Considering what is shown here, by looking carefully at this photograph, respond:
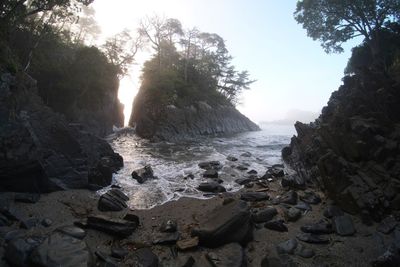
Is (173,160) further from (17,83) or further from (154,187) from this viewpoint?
(17,83)

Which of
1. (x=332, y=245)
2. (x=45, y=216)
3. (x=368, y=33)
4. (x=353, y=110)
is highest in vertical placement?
(x=368, y=33)

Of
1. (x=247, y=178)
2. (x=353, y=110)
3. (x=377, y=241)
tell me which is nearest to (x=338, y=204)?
(x=377, y=241)

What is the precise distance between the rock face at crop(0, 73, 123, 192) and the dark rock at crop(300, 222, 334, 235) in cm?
857

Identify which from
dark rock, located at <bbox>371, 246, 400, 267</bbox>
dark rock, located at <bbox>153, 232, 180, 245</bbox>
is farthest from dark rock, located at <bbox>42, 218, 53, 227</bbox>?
dark rock, located at <bbox>371, 246, 400, 267</bbox>

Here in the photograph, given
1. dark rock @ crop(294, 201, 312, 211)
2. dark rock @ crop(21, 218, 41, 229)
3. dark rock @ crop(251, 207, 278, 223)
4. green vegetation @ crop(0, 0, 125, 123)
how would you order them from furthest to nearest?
green vegetation @ crop(0, 0, 125, 123) < dark rock @ crop(294, 201, 312, 211) < dark rock @ crop(251, 207, 278, 223) < dark rock @ crop(21, 218, 41, 229)

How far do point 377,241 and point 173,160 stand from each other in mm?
12973

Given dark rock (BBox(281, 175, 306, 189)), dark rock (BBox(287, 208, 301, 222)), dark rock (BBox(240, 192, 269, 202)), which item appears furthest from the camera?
dark rock (BBox(281, 175, 306, 189))

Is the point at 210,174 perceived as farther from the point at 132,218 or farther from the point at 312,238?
the point at 312,238

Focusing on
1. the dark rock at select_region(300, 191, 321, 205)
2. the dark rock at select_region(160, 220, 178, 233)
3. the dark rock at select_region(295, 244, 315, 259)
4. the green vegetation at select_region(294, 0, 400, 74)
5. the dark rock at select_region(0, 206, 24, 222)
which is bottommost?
the dark rock at select_region(0, 206, 24, 222)

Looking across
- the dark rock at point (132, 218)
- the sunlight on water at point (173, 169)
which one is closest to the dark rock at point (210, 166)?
the sunlight on water at point (173, 169)

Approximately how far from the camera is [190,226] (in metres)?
8.95

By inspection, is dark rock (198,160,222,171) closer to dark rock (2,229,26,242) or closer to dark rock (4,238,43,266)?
dark rock (2,229,26,242)

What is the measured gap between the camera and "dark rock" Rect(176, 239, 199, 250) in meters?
7.61

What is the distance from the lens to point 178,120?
3406cm
